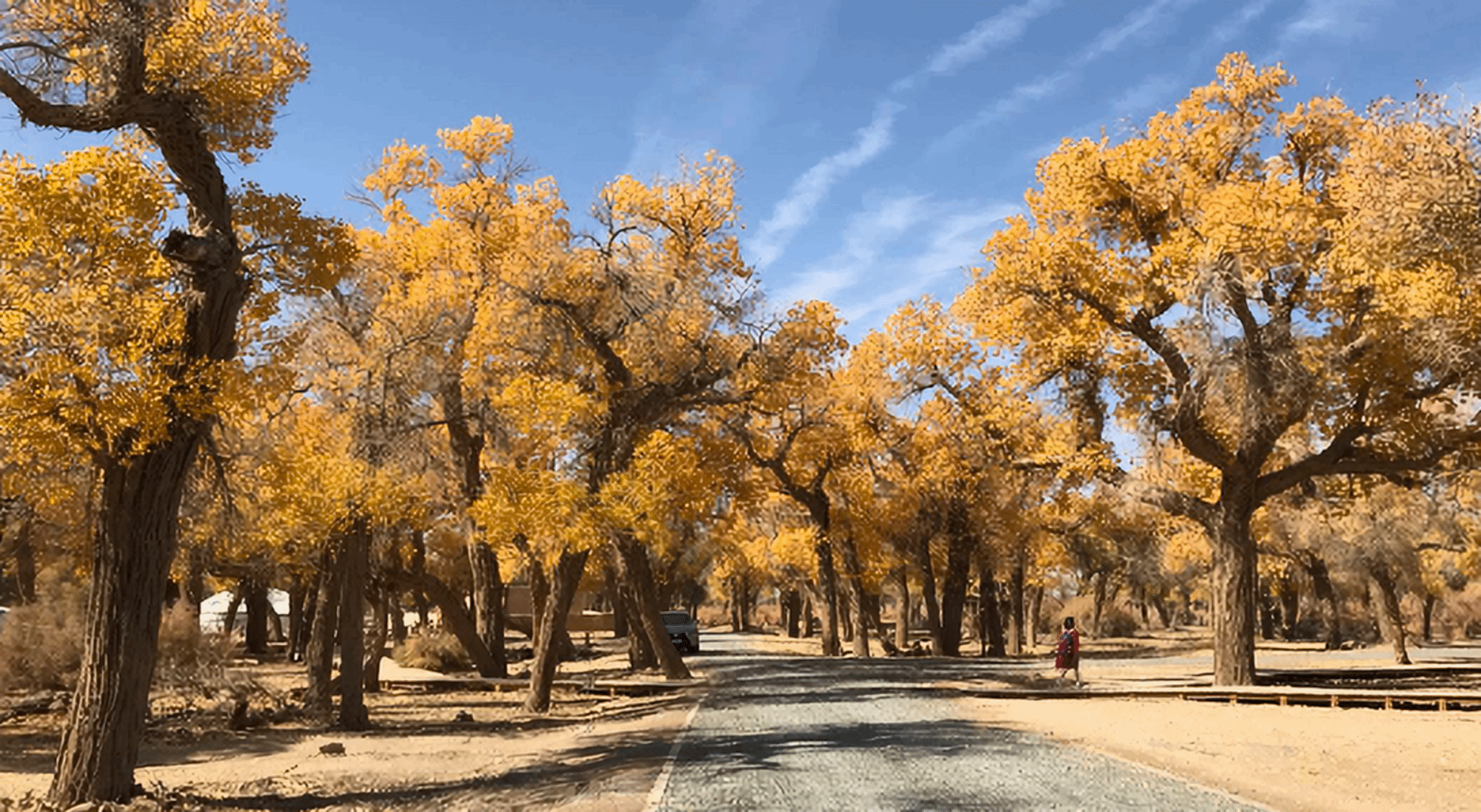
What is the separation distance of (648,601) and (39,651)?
11782 mm

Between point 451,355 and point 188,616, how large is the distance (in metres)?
7.24

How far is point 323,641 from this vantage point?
Result: 66.0 ft

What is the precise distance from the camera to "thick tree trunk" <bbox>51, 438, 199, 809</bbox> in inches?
391

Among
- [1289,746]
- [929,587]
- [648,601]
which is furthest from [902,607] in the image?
[1289,746]

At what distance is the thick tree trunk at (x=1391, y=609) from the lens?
97.7 ft

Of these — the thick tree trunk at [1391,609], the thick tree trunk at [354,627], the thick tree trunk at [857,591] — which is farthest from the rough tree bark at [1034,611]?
the thick tree trunk at [354,627]

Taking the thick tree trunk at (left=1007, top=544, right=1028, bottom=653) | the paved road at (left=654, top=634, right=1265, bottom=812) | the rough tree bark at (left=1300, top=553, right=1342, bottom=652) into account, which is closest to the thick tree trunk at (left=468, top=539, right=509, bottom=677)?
the paved road at (left=654, top=634, right=1265, bottom=812)

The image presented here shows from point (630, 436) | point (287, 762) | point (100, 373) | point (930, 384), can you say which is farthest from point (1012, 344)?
point (100, 373)

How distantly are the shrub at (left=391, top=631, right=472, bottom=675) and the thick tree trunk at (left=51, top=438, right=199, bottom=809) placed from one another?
20.0m

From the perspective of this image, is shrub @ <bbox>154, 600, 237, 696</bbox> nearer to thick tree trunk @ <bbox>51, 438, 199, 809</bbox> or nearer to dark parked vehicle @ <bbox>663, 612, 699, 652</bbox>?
thick tree trunk @ <bbox>51, 438, 199, 809</bbox>

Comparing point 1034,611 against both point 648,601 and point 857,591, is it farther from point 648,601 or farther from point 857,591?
point 648,601

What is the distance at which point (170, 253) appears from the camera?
34.6 feet

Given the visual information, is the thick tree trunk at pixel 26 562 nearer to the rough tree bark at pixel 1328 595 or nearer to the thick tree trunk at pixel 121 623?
the thick tree trunk at pixel 121 623

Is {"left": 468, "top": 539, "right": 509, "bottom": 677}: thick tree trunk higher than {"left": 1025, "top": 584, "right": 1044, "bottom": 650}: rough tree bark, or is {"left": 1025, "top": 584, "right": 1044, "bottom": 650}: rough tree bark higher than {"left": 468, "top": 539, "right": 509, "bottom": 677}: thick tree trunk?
{"left": 468, "top": 539, "right": 509, "bottom": 677}: thick tree trunk
